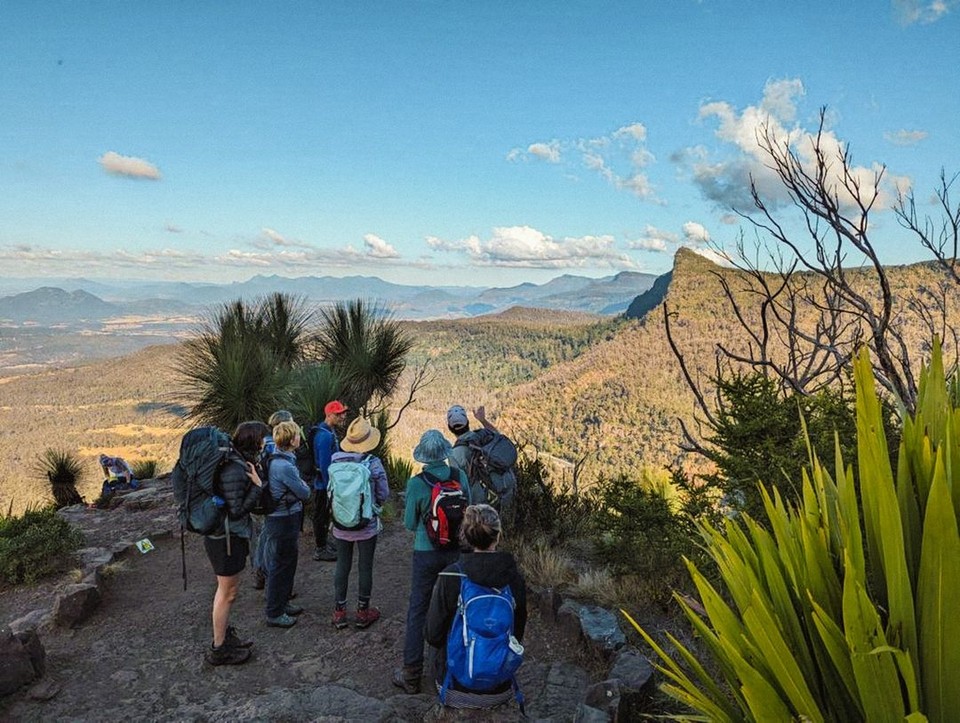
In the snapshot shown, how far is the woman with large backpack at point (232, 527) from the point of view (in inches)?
156

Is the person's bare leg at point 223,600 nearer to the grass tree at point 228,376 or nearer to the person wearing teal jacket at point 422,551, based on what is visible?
the person wearing teal jacket at point 422,551

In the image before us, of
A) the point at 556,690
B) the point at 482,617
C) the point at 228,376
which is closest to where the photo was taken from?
the point at 482,617

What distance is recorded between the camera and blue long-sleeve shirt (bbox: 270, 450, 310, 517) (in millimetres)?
4297

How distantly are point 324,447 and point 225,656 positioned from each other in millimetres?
2020

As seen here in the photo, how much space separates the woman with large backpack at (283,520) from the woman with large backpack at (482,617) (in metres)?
1.82

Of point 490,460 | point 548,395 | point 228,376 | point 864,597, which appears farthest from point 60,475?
point 548,395

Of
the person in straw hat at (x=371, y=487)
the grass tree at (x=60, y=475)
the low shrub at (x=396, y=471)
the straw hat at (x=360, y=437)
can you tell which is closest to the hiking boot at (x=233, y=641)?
the person in straw hat at (x=371, y=487)

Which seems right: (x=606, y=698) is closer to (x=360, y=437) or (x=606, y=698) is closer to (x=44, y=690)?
(x=360, y=437)

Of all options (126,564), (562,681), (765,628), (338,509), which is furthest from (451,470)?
(126,564)

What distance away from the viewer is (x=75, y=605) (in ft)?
16.2

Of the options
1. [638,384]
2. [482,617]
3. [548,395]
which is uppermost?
[482,617]

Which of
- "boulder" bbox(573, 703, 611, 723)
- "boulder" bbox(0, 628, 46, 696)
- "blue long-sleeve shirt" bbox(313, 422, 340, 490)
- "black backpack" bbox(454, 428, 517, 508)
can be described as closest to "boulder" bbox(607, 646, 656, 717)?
"boulder" bbox(573, 703, 611, 723)

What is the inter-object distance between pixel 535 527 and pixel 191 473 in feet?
13.8

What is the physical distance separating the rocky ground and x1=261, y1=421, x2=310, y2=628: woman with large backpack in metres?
0.22
